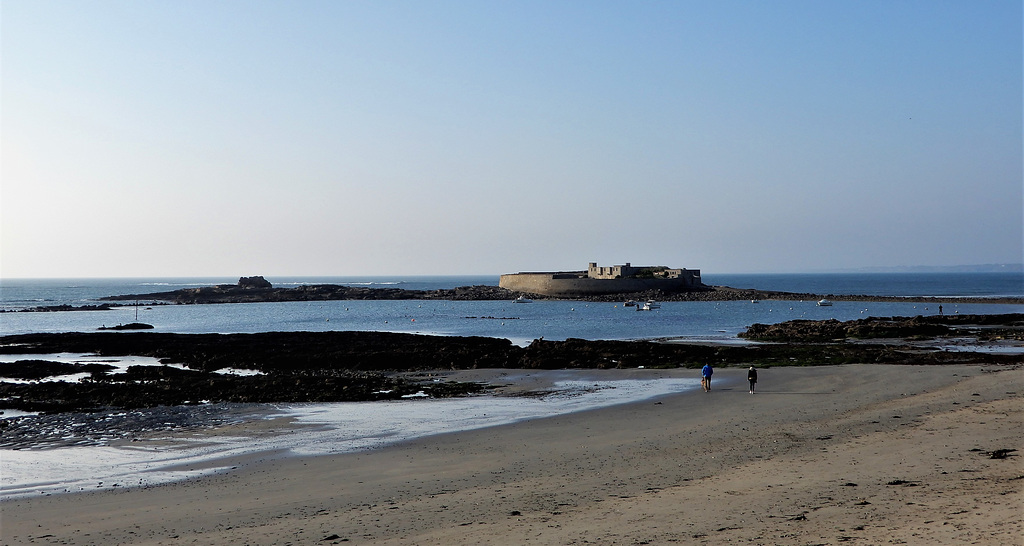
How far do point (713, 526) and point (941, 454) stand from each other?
551 centimetres

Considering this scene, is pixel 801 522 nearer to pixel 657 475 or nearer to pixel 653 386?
pixel 657 475

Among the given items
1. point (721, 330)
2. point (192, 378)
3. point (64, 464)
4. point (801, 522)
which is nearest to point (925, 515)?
point (801, 522)

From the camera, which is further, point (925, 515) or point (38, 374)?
point (38, 374)

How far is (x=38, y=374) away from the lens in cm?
2697

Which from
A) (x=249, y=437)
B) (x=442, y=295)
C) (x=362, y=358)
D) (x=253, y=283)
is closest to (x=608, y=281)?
(x=442, y=295)

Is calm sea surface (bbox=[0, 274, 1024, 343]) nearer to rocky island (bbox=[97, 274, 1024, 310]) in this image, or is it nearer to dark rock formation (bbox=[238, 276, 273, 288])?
rocky island (bbox=[97, 274, 1024, 310])

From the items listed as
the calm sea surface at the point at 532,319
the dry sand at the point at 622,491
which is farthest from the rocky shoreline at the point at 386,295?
the dry sand at the point at 622,491

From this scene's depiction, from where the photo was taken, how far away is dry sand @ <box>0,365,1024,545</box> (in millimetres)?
8211

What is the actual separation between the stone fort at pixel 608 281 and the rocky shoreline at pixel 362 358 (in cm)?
5685

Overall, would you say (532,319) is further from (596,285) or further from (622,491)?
(622,491)

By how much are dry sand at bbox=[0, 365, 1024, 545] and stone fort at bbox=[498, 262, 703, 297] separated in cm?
8764

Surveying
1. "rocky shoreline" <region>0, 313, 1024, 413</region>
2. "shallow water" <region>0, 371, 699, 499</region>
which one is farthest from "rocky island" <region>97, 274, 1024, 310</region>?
"shallow water" <region>0, 371, 699, 499</region>

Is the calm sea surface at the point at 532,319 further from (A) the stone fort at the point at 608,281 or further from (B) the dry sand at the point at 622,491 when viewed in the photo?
(B) the dry sand at the point at 622,491

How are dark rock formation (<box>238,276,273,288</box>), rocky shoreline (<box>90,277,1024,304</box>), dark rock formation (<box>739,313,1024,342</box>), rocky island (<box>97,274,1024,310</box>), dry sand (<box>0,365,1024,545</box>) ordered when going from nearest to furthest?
dry sand (<box>0,365,1024,545</box>)
dark rock formation (<box>739,313,1024,342</box>)
rocky island (<box>97,274,1024,310</box>)
rocky shoreline (<box>90,277,1024,304</box>)
dark rock formation (<box>238,276,273,288</box>)
